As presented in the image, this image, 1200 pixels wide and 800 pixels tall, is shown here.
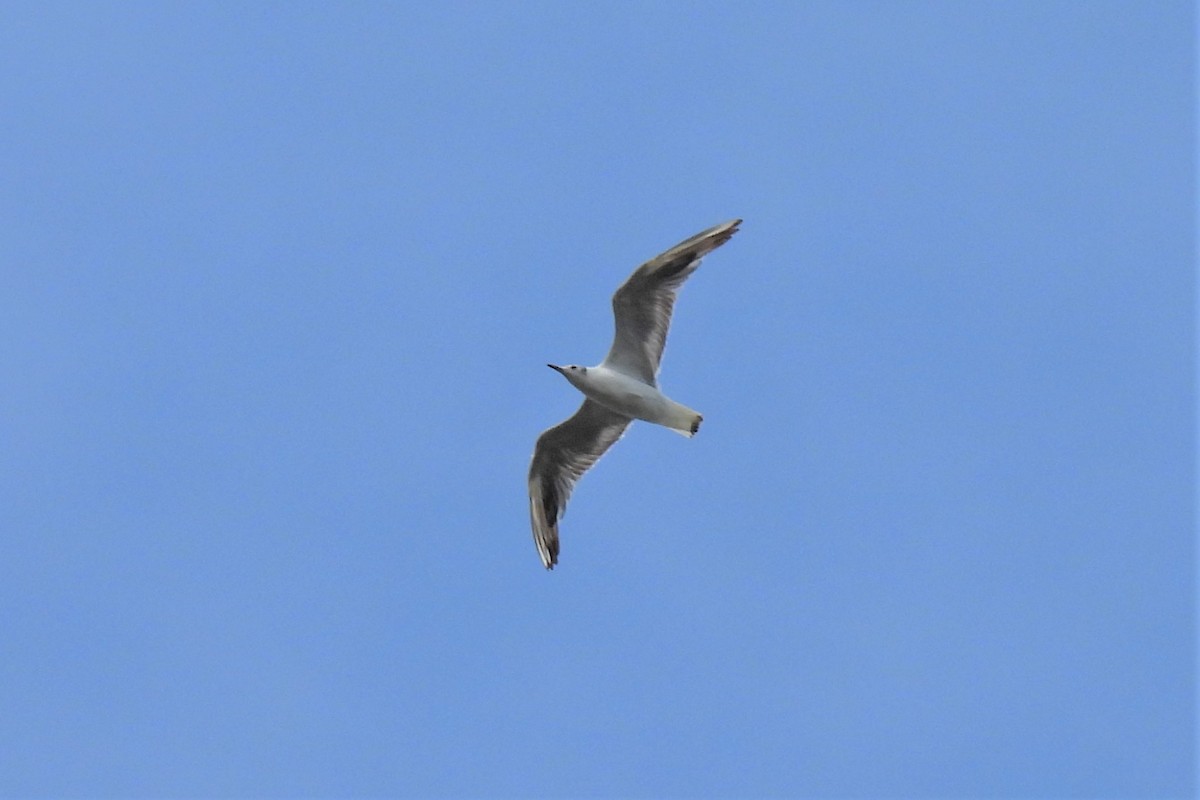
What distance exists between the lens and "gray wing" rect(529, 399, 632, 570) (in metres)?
24.0

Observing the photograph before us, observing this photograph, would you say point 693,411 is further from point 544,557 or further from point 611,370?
point 544,557

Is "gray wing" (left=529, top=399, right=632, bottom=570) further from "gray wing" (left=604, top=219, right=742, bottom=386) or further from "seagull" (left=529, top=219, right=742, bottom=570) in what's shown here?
"gray wing" (left=604, top=219, right=742, bottom=386)

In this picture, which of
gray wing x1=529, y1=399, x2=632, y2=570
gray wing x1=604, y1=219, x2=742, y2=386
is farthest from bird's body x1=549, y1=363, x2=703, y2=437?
gray wing x1=529, y1=399, x2=632, y2=570

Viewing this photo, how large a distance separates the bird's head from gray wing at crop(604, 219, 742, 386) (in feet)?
1.29

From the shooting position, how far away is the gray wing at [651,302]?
2238 centimetres

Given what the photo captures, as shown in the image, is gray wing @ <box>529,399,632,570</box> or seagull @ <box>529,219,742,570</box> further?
gray wing @ <box>529,399,632,570</box>

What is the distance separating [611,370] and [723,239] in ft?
7.13

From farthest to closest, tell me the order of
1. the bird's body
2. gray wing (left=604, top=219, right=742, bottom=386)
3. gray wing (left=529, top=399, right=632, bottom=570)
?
gray wing (left=529, top=399, right=632, bottom=570) → the bird's body → gray wing (left=604, top=219, right=742, bottom=386)

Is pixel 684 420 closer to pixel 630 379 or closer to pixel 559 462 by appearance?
pixel 630 379

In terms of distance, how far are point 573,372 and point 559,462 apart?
67.7 inches

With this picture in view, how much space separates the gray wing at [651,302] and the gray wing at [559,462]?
3.44ft

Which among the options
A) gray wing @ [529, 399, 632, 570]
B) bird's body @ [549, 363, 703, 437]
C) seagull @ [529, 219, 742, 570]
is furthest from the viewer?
gray wing @ [529, 399, 632, 570]

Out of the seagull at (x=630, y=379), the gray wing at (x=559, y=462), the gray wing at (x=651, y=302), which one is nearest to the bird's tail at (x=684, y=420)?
the seagull at (x=630, y=379)

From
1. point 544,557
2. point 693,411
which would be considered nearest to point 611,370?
point 693,411
